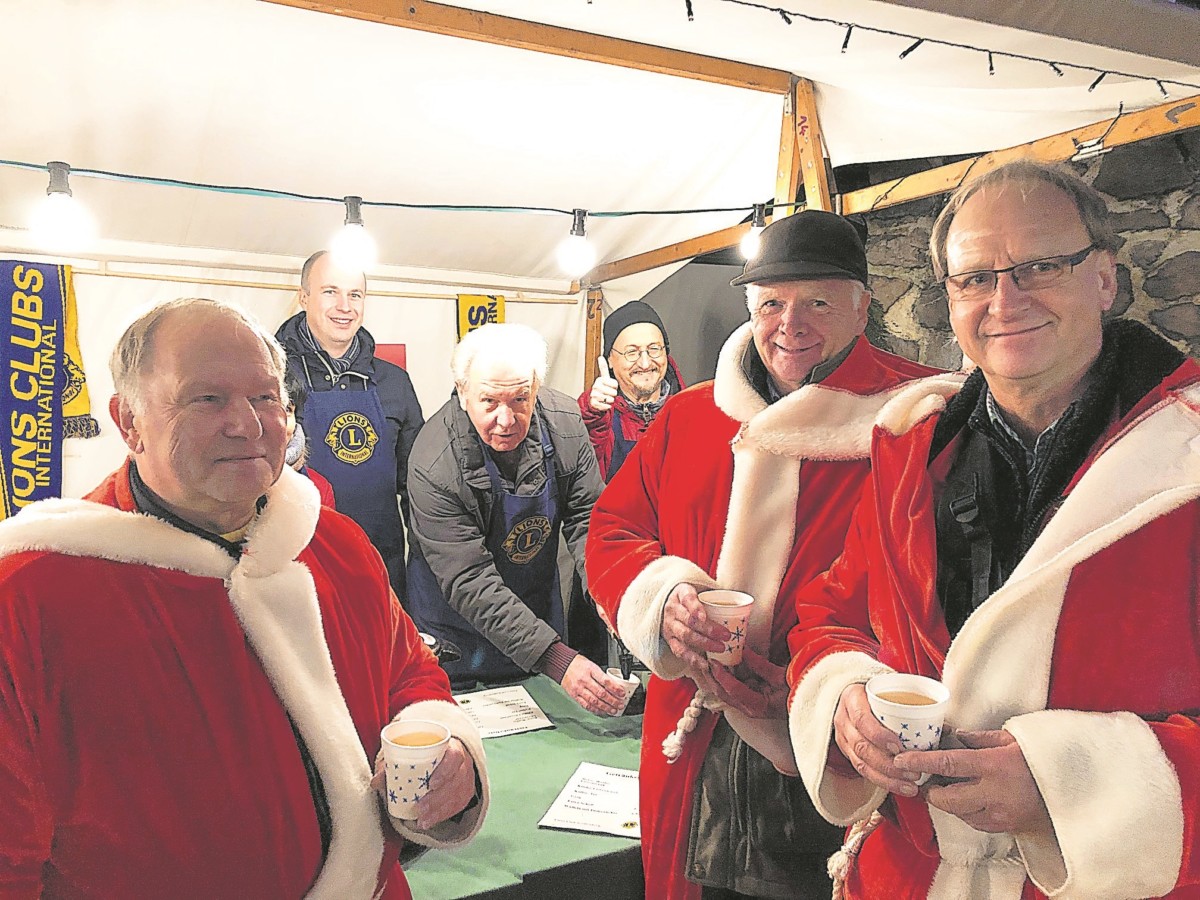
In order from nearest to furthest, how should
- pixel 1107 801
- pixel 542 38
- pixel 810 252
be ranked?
1. pixel 1107 801
2. pixel 810 252
3. pixel 542 38

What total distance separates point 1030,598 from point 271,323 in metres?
3.34

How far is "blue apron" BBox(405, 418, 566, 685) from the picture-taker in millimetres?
2580

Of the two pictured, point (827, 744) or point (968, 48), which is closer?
point (827, 744)

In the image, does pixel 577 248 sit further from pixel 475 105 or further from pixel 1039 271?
pixel 1039 271

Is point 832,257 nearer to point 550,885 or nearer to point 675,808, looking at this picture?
point 675,808

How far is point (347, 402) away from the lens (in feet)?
10.3

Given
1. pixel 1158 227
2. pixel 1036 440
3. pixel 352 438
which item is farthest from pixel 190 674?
pixel 1158 227

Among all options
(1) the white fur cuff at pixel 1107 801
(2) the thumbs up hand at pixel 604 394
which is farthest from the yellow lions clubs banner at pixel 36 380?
(1) the white fur cuff at pixel 1107 801

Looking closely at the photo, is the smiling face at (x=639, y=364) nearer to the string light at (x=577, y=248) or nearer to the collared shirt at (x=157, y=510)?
the string light at (x=577, y=248)

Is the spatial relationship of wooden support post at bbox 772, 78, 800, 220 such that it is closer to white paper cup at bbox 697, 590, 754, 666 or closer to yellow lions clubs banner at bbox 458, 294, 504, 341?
yellow lions clubs banner at bbox 458, 294, 504, 341

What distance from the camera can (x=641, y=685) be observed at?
2.31 m

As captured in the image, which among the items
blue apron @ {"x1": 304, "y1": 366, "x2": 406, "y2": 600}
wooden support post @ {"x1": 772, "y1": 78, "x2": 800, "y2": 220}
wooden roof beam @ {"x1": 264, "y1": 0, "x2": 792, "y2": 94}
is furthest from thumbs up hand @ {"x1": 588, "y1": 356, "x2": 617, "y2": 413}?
wooden roof beam @ {"x1": 264, "y1": 0, "x2": 792, "y2": 94}

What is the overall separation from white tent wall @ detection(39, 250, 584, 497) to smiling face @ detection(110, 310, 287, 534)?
1569mm

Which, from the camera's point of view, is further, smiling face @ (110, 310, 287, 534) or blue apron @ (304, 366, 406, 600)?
blue apron @ (304, 366, 406, 600)
